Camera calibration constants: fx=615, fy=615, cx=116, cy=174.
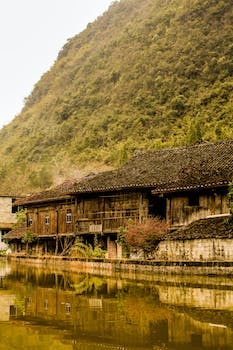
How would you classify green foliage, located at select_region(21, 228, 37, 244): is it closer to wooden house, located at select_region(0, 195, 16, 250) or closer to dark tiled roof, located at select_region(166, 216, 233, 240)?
wooden house, located at select_region(0, 195, 16, 250)

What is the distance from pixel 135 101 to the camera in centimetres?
10100

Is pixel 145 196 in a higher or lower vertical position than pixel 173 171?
lower

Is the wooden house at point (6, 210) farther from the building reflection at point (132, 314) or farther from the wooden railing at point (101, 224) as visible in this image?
the building reflection at point (132, 314)

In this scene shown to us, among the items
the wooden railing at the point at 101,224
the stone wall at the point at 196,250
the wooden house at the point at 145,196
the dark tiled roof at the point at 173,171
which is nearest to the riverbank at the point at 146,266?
the stone wall at the point at 196,250

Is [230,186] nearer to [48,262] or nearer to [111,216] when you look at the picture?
[111,216]

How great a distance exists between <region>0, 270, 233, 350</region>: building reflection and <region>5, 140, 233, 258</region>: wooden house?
1248cm

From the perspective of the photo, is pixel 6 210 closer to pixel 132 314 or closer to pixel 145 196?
pixel 145 196

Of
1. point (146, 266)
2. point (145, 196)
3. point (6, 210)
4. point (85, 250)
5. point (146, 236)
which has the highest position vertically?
point (6, 210)

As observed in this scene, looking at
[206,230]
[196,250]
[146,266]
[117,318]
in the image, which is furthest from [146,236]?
[117,318]

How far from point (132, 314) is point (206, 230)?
15145 millimetres

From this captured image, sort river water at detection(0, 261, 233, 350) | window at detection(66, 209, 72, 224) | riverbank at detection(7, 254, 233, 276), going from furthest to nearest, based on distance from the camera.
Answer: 1. window at detection(66, 209, 72, 224)
2. riverbank at detection(7, 254, 233, 276)
3. river water at detection(0, 261, 233, 350)

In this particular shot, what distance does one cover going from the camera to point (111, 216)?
37.9 meters

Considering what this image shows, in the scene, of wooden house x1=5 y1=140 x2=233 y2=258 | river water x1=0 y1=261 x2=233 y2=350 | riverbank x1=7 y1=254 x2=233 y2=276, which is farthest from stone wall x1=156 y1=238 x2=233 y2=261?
river water x1=0 y1=261 x2=233 y2=350

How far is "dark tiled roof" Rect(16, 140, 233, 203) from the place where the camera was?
3219 cm
